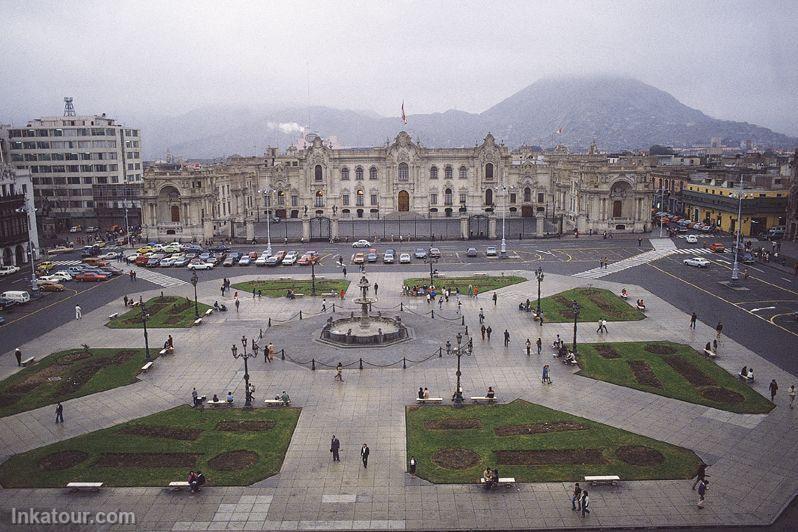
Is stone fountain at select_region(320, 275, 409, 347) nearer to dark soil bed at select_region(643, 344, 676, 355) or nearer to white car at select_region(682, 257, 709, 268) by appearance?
dark soil bed at select_region(643, 344, 676, 355)

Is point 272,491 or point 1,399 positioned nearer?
point 272,491

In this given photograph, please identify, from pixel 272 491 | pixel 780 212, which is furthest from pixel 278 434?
pixel 780 212

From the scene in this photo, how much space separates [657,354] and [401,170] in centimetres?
7734

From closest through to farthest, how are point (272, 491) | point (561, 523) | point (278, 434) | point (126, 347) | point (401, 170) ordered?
1. point (561, 523)
2. point (272, 491)
3. point (278, 434)
4. point (126, 347)
5. point (401, 170)

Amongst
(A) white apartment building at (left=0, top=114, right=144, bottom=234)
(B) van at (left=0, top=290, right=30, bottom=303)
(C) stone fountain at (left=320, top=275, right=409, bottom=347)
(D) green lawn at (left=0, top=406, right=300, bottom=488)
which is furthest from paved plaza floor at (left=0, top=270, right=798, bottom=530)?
(A) white apartment building at (left=0, top=114, right=144, bottom=234)

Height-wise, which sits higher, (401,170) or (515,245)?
(401,170)

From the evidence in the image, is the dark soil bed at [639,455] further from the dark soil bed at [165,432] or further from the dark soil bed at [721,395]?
the dark soil bed at [165,432]

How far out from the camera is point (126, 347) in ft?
144

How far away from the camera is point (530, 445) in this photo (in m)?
28.9

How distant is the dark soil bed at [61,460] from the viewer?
27.4 m

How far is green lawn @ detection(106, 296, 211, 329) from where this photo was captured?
49.2 metres

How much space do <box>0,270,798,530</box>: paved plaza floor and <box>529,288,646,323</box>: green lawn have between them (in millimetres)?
1612

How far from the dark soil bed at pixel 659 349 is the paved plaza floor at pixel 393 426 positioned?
5.99ft

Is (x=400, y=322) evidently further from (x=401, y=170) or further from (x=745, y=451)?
(x=401, y=170)
